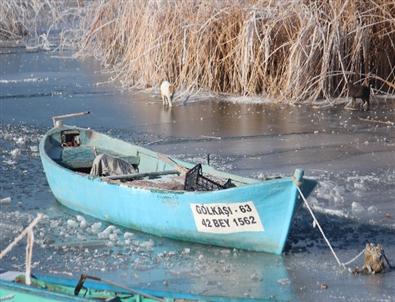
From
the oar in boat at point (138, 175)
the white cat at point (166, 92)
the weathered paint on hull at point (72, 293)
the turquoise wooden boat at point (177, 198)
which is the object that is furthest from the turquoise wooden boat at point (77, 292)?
the white cat at point (166, 92)

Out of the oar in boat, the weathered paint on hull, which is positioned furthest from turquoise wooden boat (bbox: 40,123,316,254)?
the weathered paint on hull

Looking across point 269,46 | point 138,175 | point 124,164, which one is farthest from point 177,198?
point 269,46

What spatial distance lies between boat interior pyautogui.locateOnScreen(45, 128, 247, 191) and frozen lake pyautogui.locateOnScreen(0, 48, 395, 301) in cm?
46

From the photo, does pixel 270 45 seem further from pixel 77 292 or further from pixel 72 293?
pixel 77 292

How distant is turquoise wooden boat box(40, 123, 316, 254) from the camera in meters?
8.01

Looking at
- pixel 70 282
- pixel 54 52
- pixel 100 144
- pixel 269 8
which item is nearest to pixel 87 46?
pixel 54 52

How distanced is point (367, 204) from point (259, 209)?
7.17 feet

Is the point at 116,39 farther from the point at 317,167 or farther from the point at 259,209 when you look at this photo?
the point at 259,209

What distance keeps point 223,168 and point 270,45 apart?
4989 millimetres

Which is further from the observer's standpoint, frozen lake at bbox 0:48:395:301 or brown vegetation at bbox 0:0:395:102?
brown vegetation at bbox 0:0:395:102

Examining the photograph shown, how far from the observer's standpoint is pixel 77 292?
6109mm

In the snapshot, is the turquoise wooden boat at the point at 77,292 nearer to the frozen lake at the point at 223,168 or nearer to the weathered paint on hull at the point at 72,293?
the weathered paint on hull at the point at 72,293

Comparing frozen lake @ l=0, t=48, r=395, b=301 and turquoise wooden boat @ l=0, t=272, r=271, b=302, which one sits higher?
turquoise wooden boat @ l=0, t=272, r=271, b=302

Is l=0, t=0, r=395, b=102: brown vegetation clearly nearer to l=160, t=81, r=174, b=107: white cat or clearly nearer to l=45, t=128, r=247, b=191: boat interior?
l=160, t=81, r=174, b=107: white cat
